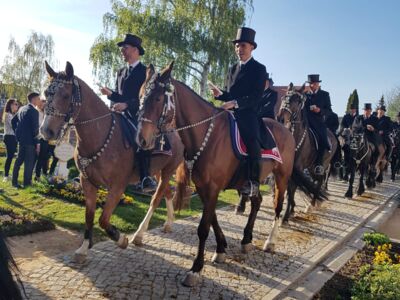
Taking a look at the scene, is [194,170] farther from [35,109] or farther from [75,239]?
[35,109]

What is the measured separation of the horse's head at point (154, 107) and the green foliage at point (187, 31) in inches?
882

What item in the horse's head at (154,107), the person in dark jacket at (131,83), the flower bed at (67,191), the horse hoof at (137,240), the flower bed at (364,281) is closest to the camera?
the horse's head at (154,107)

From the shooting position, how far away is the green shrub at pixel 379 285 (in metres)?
4.75

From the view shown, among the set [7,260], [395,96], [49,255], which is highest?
[395,96]

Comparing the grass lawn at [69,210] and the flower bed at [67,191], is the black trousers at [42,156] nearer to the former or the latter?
the grass lawn at [69,210]

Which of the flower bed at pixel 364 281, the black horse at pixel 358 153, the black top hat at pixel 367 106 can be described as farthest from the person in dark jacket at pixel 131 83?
the black top hat at pixel 367 106

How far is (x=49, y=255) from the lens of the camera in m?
5.64

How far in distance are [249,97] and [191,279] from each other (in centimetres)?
280

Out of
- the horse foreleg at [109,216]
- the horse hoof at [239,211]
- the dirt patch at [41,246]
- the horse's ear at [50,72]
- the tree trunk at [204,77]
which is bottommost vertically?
the dirt patch at [41,246]

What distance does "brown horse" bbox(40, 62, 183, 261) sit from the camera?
4.94 m

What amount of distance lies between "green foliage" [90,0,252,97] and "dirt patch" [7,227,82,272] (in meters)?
21.2

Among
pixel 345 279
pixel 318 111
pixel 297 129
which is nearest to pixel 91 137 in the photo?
pixel 345 279

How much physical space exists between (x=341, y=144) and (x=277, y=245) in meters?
7.93


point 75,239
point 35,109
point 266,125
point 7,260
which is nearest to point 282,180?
point 266,125
